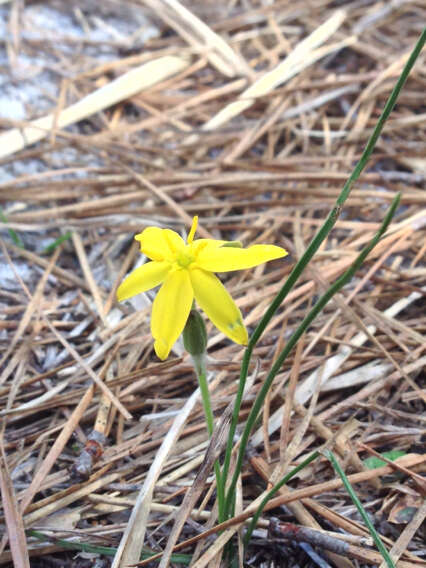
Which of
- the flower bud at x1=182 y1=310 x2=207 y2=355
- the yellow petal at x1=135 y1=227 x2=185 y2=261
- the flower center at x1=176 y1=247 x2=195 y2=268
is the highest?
the yellow petal at x1=135 y1=227 x2=185 y2=261

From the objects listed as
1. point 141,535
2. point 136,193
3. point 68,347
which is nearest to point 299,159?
point 136,193

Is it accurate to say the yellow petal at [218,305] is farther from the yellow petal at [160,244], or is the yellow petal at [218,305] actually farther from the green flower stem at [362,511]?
the green flower stem at [362,511]

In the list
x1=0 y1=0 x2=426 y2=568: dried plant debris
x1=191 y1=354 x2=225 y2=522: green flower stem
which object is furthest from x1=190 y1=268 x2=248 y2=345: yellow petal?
x1=0 y1=0 x2=426 y2=568: dried plant debris

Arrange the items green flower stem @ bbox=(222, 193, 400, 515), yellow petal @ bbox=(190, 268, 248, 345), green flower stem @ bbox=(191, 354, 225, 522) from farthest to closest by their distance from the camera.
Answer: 1. green flower stem @ bbox=(191, 354, 225, 522)
2. yellow petal @ bbox=(190, 268, 248, 345)
3. green flower stem @ bbox=(222, 193, 400, 515)

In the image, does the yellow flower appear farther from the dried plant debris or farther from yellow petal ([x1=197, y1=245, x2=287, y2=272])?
the dried plant debris

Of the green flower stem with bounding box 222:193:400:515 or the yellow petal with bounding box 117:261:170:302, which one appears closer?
the green flower stem with bounding box 222:193:400:515
